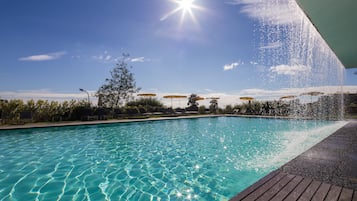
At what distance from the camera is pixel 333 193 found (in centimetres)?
192

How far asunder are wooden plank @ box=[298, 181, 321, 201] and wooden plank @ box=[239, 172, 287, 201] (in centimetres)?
32

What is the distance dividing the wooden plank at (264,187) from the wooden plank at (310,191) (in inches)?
12.4

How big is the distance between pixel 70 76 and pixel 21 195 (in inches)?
521

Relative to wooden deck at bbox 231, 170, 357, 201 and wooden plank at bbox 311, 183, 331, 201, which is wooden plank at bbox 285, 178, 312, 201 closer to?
wooden deck at bbox 231, 170, 357, 201

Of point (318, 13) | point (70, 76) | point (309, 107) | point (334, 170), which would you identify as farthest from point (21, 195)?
point (309, 107)

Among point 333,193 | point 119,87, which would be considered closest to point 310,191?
point 333,193

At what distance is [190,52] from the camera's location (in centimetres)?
1210

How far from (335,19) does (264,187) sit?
390 centimetres

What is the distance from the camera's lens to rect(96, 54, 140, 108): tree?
17.1 meters

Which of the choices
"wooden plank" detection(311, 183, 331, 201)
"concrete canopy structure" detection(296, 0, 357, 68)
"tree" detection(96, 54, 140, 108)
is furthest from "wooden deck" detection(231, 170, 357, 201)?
"tree" detection(96, 54, 140, 108)

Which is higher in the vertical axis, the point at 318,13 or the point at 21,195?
the point at 318,13

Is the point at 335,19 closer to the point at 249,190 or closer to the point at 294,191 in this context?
the point at 294,191

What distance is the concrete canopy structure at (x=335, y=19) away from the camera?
10.1 ft

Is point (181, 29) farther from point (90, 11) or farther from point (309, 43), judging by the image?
point (309, 43)
